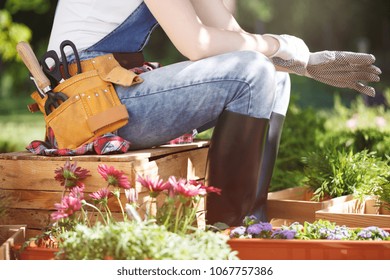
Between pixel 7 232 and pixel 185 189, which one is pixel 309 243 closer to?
pixel 185 189

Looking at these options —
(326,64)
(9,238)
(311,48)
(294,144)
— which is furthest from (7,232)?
(311,48)

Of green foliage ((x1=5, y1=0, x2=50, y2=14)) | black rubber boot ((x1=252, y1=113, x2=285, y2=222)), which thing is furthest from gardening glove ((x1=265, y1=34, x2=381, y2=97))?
green foliage ((x1=5, y1=0, x2=50, y2=14))

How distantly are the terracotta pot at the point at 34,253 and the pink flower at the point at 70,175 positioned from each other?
28 centimetres

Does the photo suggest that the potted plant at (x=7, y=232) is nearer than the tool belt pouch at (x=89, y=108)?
Yes

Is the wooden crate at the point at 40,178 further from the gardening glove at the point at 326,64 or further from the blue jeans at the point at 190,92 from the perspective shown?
the gardening glove at the point at 326,64

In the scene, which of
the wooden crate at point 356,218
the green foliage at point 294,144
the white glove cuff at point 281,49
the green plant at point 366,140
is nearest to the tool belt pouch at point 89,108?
the white glove cuff at point 281,49

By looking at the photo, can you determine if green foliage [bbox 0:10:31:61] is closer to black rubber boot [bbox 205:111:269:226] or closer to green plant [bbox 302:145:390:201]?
green plant [bbox 302:145:390:201]

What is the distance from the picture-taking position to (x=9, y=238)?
2.17 m

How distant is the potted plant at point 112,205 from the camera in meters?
1.94

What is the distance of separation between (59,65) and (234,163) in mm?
691

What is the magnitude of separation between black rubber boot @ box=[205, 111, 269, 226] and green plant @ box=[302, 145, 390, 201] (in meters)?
0.72

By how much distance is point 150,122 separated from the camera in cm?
258

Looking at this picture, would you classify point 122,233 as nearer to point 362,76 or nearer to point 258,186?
point 258,186
